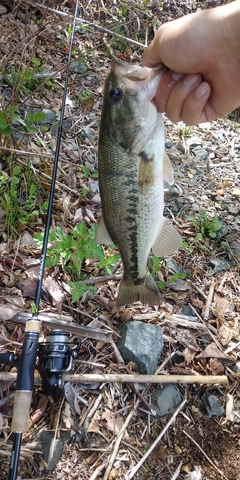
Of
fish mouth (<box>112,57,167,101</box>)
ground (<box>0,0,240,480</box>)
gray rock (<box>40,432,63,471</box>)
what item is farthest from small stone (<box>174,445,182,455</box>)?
fish mouth (<box>112,57,167,101</box>)

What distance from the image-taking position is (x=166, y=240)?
8.94 ft

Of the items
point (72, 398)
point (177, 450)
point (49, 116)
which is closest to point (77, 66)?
point (49, 116)

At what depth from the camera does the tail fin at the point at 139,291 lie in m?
2.77

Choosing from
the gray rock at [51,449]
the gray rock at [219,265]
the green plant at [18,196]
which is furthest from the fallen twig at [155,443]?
the green plant at [18,196]

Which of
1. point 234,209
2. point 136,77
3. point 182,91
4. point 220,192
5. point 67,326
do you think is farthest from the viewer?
point 220,192

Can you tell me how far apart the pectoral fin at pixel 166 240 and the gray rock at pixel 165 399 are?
1.09 metres

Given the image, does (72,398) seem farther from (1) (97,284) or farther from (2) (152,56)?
(2) (152,56)

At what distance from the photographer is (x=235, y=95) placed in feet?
8.31

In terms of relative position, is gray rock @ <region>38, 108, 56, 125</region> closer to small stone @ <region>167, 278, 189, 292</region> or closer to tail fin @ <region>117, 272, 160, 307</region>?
small stone @ <region>167, 278, 189, 292</region>

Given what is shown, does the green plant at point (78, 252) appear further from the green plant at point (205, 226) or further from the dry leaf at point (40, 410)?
the green plant at point (205, 226)

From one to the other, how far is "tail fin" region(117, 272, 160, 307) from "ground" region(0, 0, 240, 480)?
423 mm

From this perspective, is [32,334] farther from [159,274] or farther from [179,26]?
[179,26]

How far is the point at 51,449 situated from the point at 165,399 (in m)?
0.89

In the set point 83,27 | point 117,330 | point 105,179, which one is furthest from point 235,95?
point 83,27
